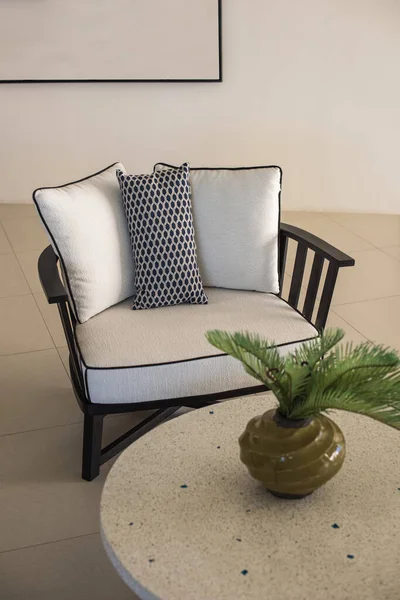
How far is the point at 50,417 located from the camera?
2.71 meters

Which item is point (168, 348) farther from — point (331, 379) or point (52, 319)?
point (52, 319)

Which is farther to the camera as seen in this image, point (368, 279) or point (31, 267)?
point (31, 267)

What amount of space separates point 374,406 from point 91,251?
1.18 meters

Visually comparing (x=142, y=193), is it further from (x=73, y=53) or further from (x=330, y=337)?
(x=73, y=53)

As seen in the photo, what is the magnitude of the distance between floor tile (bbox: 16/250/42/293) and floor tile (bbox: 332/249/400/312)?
1.43 meters

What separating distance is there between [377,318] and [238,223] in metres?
1.15

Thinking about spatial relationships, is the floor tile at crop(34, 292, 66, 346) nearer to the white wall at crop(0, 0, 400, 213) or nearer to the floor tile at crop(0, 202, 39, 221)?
the floor tile at crop(0, 202, 39, 221)

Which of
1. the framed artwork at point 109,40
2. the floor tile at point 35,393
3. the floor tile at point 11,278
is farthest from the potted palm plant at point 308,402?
the framed artwork at point 109,40


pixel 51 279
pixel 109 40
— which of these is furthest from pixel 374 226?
pixel 51 279

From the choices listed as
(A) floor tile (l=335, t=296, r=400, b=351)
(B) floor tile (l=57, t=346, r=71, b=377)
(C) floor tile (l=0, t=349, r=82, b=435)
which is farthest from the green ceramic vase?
(A) floor tile (l=335, t=296, r=400, b=351)

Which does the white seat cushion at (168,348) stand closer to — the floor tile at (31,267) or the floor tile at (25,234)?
the floor tile at (31,267)

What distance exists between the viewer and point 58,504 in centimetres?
227

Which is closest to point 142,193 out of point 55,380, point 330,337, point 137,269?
point 137,269

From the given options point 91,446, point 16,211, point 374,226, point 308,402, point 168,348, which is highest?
point 308,402
